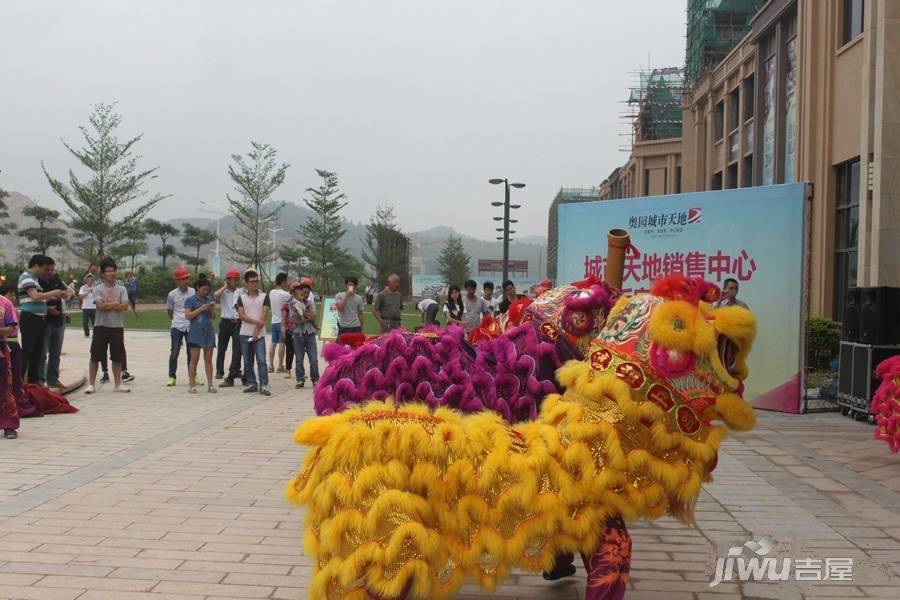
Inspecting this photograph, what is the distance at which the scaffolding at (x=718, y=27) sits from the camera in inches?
1238

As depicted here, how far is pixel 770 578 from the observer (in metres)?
4.04

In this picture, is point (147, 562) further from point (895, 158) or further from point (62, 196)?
point (62, 196)

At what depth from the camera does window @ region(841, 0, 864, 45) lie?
1495cm

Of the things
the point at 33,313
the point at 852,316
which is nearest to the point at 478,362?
the point at 33,313

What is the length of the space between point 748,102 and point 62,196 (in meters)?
26.0

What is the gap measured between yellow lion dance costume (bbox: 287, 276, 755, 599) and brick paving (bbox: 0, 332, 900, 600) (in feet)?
3.49

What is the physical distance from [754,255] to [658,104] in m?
35.6

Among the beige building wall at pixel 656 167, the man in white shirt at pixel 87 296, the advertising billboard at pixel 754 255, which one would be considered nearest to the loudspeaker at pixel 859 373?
the advertising billboard at pixel 754 255

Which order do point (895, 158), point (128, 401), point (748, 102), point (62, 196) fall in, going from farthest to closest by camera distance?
point (62, 196), point (748, 102), point (895, 158), point (128, 401)

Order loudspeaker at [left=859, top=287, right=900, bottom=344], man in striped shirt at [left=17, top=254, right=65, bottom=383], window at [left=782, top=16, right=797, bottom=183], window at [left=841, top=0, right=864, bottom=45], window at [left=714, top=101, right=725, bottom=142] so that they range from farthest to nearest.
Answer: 1. window at [left=714, top=101, right=725, bottom=142]
2. window at [left=782, top=16, right=797, bottom=183]
3. window at [left=841, top=0, right=864, bottom=45]
4. man in striped shirt at [left=17, top=254, right=65, bottom=383]
5. loudspeaker at [left=859, top=287, right=900, bottom=344]

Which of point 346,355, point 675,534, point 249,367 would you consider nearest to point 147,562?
point 346,355

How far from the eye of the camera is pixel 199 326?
10820 mm

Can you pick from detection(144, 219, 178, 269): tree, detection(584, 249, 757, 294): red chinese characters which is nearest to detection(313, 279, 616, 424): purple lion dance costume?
detection(584, 249, 757, 294): red chinese characters

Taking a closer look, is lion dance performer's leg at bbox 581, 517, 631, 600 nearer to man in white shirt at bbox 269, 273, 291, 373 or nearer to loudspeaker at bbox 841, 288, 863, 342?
loudspeaker at bbox 841, 288, 863, 342
